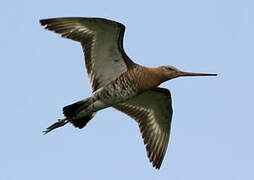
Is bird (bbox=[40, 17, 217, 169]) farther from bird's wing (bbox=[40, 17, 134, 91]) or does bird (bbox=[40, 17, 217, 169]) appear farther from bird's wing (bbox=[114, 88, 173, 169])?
bird's wing (bbox=[114, 88, 173, 169])

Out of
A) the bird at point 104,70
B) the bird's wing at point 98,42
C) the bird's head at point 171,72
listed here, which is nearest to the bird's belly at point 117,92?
the bird at point 104,70

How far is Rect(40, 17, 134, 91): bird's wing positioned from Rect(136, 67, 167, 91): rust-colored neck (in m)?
0.34

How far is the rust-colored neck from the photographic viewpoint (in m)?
12.3

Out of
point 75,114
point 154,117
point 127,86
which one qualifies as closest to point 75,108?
point 75,114

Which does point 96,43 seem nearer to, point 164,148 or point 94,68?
point 94,68

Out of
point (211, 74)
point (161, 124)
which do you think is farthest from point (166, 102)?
point (211, 74)

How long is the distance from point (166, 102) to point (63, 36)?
3224 millimetres

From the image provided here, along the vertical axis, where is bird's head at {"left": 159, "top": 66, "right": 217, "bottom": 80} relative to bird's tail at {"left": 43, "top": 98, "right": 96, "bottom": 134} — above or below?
above

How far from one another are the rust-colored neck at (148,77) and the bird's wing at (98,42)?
344 millimetres

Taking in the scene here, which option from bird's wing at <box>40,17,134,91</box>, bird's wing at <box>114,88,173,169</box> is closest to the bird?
bird's wing at <box>40,17,134,91</box>

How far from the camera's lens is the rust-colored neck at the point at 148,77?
12.3 m

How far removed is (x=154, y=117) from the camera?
1407 cm

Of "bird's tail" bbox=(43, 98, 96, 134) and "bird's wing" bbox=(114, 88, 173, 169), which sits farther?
"bird's wing" bbox=(114, 88, 173, 169)

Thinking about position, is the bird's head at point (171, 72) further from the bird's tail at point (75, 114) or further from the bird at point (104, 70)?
the bird's tail at point (75, 114)
